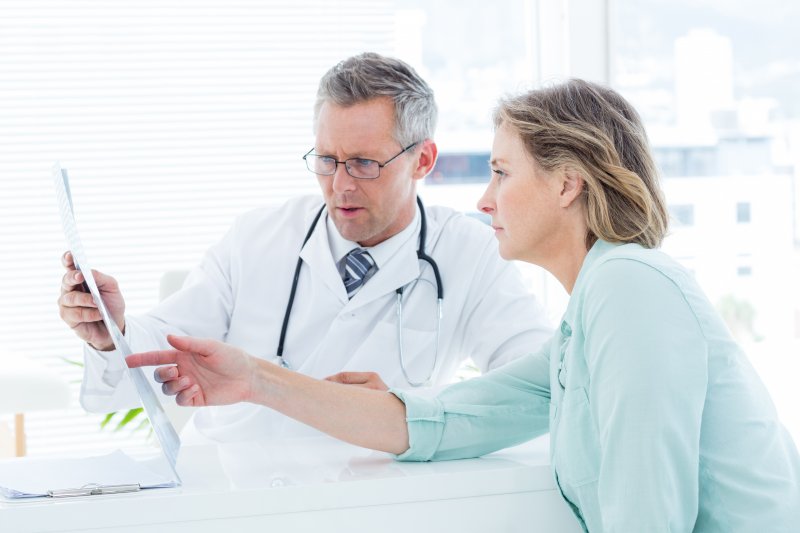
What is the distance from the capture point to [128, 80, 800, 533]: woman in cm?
97

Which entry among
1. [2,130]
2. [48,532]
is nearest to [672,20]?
[2,130]

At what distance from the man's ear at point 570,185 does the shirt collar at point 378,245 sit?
0.73 m

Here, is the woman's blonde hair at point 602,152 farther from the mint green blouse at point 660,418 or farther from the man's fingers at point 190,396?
the man's fingers at point 190,396

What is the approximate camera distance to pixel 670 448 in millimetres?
964

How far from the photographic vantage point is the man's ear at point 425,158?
1.99 metres

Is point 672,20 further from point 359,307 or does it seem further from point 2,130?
point 2,130

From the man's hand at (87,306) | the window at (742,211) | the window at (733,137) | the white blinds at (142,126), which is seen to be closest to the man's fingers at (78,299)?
the man's hand at (87,306)

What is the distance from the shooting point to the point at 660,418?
0.96m

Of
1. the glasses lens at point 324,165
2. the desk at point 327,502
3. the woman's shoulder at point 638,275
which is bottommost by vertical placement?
the desk at point 327,502

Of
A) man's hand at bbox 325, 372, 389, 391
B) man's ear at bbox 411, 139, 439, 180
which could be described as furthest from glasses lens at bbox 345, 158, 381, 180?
man's hand at bbox 325, 372, 389, 391

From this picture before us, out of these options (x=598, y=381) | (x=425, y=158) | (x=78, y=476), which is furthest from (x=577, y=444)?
(x=425, y=158)

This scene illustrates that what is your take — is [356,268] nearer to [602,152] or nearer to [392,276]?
[392,276]

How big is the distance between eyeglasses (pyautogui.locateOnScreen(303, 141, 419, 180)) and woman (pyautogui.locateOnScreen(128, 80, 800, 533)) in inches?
22.4

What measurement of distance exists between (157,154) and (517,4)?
1.47 m
